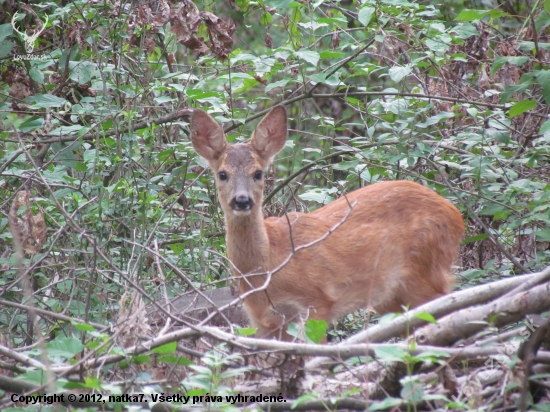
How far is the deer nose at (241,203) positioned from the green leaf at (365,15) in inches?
58.5

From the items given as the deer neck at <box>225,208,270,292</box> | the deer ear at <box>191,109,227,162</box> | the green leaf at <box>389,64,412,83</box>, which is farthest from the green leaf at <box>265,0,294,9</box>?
the deer neck at <box>225,208,270,292</box>

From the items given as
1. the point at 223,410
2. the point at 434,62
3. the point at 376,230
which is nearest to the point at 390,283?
the point at 376,230

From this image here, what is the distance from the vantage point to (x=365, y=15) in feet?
17.3

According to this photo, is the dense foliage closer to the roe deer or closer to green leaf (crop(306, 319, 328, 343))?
the roe deer

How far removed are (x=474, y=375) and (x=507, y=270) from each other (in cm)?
250

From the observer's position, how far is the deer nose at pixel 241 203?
17.7 feet

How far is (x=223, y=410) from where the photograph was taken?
308 centimetres

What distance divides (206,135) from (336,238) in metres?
1.30

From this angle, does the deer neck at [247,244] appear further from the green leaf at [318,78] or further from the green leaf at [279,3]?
the green leaf at [279,3]

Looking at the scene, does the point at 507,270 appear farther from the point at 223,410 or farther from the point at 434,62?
the point at 223,410

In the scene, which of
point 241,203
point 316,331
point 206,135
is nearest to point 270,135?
point 206,135

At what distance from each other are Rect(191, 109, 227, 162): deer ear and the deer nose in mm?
610

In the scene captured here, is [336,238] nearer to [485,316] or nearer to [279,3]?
[279,3]

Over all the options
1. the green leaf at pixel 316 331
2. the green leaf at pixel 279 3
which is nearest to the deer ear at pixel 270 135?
the green leaf at pixel 279 3
